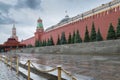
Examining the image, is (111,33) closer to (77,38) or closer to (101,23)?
(101,23)

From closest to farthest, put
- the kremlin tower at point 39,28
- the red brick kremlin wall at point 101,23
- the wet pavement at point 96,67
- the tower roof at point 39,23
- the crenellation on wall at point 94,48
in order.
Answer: the wet pavement at point 96,67 < the crenellation on wall at point 94,48 < the red brick kremlin wall at point 101,23 < the kremlin tower at point 39,28 < the tower roof at point 39,23

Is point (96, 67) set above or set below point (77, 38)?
below

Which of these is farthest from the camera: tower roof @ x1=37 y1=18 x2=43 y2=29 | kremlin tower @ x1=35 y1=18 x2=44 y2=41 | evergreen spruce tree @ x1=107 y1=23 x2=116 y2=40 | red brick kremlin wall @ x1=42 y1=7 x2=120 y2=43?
tower roof @ x1=37 y1=18 x2=43 y2=29

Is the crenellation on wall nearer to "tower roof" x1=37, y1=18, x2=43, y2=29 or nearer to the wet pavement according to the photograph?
the wet pavement

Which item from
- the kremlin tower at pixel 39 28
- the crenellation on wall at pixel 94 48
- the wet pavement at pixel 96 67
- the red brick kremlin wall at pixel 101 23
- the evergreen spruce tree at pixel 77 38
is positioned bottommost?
the wet pavement at pixel 96 67

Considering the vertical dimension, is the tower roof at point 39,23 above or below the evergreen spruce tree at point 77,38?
above

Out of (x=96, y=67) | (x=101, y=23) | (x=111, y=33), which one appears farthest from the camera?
(x=101, y=23)

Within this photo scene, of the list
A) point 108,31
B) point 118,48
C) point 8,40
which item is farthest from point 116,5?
point 8,40

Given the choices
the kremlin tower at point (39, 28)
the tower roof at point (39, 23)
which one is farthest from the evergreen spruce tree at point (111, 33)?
the tower roof at point (39, 23)

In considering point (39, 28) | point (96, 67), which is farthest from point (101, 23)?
point (39, 28)

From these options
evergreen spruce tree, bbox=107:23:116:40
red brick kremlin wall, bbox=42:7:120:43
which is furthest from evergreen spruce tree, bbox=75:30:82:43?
evergreen spruce tree, bbox=107:23:116:40

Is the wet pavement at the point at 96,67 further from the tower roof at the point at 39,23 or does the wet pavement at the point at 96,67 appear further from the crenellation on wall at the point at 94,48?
the tower roof at the point at 39,23

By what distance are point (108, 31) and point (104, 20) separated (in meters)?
2.52

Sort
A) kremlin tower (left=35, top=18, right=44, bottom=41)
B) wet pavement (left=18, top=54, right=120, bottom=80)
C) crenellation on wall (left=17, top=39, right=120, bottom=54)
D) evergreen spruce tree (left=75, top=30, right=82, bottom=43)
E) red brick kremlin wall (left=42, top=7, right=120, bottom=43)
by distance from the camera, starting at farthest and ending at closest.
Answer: kremlin tower (left=35, top=18, right=44, bottom=41), evergreen spruce tree (left=75, top=30, right=82, bottom=43), red brick kremlin wall (left=42, top=7, right=120, bottom=43), crenellation on wall (left=17, top=39, right=120, bottom=54), wet pavement (left=18, top=54, right=120, bottom=80)
